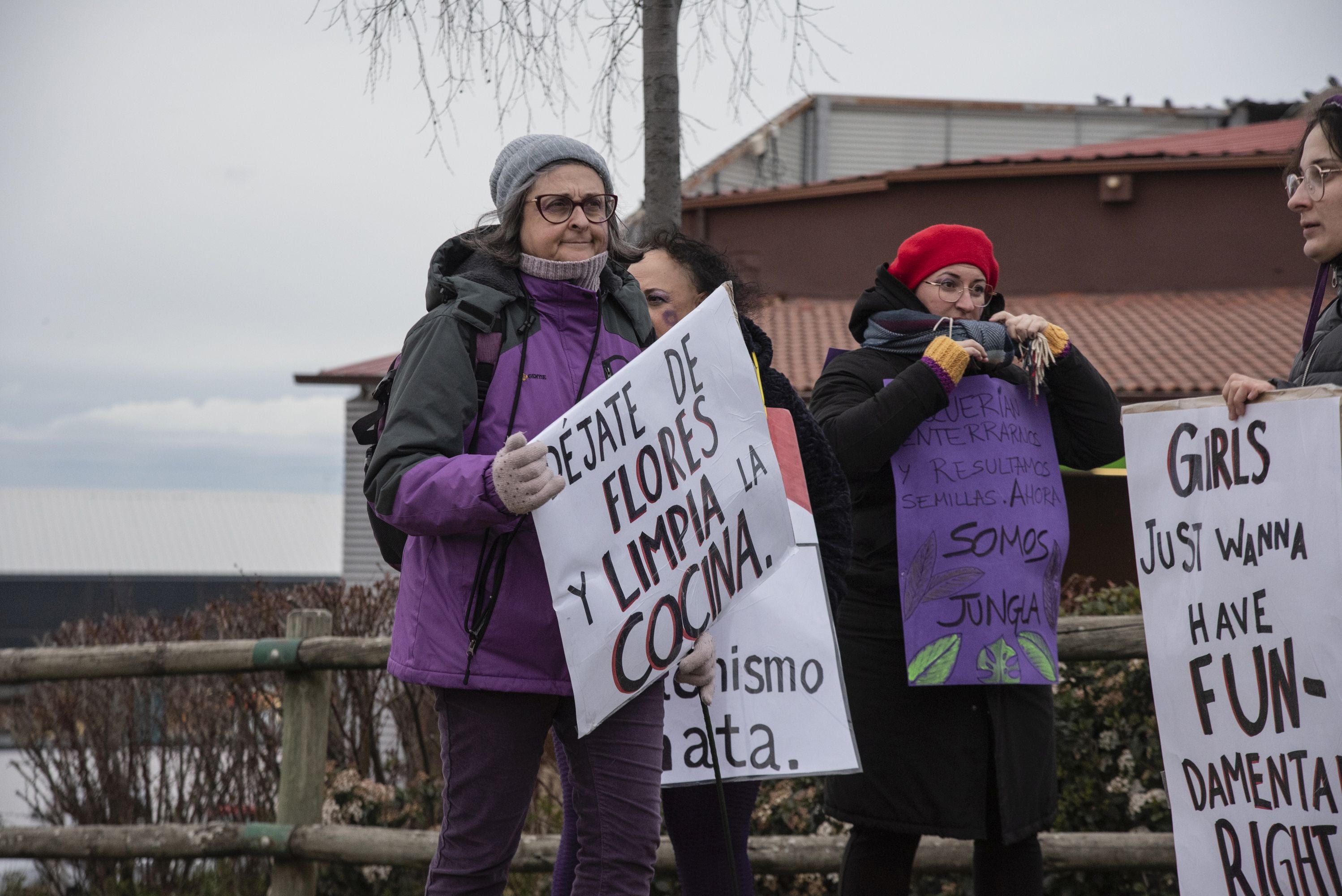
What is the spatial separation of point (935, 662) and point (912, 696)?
5.1 inches

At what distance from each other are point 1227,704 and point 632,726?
1.31 metres

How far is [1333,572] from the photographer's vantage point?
2500 mm

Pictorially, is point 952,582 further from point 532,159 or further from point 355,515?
point 355,515

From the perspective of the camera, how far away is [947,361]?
10.2 ft

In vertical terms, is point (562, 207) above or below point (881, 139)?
below

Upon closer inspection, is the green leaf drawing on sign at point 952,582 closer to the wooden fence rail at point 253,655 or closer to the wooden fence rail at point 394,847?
the wooden fence rail at point 253,655

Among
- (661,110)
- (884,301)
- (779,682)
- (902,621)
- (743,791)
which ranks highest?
(661,110)

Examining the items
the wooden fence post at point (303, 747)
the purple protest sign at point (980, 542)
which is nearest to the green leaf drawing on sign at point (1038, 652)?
the purple protest sign at point (980, 542)

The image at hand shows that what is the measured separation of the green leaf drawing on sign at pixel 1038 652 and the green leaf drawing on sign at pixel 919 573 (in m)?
0.26

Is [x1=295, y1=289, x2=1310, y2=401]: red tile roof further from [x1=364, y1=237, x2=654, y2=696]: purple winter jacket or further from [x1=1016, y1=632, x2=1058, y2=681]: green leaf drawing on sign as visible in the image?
[x1=364, y1=237, x2=654, y2=696]: purple winter jacket

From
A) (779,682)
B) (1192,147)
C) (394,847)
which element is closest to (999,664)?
(779,682)

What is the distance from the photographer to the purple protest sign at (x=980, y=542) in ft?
9.91

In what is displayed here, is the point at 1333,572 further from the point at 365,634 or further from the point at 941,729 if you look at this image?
the point at 365,634

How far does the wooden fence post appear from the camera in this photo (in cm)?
456
